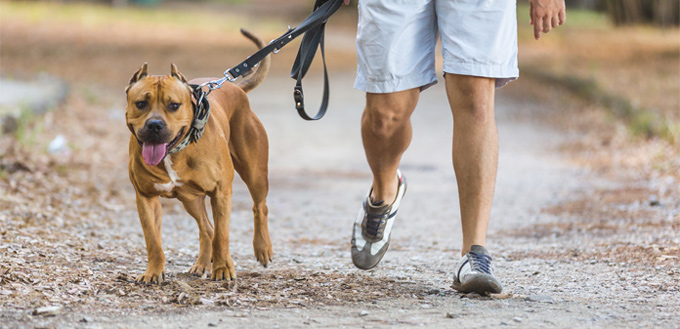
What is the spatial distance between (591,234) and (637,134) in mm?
4189

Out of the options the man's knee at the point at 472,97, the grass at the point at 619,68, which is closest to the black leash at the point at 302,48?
the man's knee at the point at 472,97

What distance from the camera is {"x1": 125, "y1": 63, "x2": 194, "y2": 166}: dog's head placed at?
3.57 m

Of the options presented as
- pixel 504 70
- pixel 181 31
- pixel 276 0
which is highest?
pixel 276 0

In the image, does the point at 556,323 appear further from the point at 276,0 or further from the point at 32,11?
the point at 276,0

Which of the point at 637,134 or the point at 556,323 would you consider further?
the point at 637,134

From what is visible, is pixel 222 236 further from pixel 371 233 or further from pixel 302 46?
pixel 302 46

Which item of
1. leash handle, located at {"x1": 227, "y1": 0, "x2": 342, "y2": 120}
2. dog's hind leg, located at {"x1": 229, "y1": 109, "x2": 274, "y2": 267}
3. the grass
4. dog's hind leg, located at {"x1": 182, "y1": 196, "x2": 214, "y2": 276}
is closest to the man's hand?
leash handle, located at {"x1": 227, "y1": 0, "x2": 342, "y2": 120}

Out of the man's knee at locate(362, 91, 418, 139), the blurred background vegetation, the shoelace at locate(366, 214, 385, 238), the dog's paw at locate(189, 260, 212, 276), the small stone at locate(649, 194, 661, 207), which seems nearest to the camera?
the man's knee at locate(362, 91, 418, 139)

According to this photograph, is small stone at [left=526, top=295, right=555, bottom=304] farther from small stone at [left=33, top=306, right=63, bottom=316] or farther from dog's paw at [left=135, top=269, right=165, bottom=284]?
small stone at [left=33, top=306, right=63, bottom=316]

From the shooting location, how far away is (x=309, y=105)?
14.4 metres

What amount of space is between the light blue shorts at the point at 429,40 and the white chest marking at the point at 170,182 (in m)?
0.95

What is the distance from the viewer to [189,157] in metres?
3.78

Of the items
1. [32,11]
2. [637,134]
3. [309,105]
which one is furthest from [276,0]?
[637,134]

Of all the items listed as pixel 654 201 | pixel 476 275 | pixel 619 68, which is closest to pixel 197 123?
pixel 476 275
